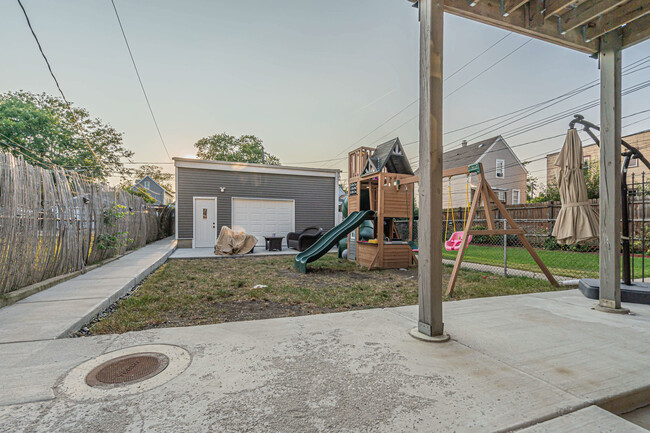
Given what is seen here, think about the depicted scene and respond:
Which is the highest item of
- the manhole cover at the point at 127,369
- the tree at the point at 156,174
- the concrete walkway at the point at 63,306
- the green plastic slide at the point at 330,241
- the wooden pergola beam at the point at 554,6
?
the tree at the point at 156,174

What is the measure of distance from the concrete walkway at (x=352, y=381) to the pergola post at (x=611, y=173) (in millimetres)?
600

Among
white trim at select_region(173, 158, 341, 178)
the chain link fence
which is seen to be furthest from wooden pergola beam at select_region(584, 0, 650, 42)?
white trim at select_region(173, 158, 341, 178)

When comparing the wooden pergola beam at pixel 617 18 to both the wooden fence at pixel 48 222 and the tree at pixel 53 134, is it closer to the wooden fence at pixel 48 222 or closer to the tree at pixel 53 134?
the wooden fence at pixel 48 222

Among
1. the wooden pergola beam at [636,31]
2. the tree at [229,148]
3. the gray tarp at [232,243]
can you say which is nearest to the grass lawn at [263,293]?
the gray tarp at [232,243]

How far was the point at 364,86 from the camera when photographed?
1061 centimetres

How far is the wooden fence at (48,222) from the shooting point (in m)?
3.44

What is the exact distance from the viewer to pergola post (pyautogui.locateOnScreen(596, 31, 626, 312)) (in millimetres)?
3082

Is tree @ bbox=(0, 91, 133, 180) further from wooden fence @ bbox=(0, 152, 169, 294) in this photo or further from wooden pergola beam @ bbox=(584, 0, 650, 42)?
wooden pergola beam @ bbox=(584, 0, 650, 42)

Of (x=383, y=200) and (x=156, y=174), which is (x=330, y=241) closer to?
(x=383, y=200)

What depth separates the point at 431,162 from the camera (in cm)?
230

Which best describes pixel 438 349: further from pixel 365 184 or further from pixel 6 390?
pixel 365 184

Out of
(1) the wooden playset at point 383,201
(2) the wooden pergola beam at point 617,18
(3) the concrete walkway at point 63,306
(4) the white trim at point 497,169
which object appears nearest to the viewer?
(3) the concrete walkway at point 63,306

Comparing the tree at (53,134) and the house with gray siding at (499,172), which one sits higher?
the tree at (53,134)

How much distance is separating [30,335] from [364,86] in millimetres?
10697
